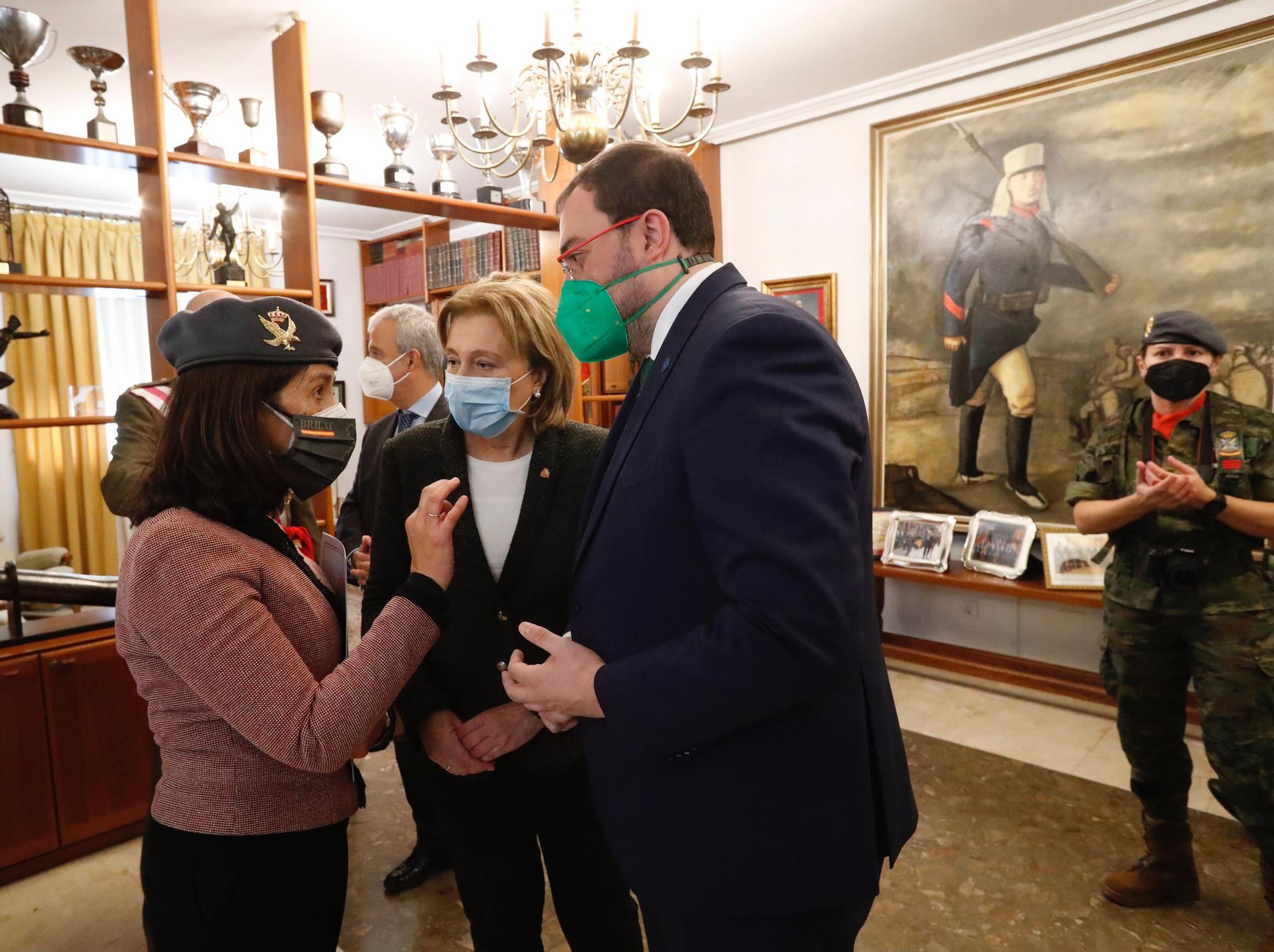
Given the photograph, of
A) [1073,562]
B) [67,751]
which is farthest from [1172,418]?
[67,751]

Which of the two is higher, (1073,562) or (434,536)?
(434,536)

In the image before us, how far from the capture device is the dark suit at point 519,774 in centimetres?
146

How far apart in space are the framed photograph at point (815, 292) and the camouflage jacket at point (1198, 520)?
6.95 feet

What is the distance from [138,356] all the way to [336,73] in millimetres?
3486

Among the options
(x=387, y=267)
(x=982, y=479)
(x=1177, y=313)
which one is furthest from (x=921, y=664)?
(x=387, y=267)

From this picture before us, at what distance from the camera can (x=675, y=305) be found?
3.52 ft

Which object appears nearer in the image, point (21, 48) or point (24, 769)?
point (24, 769)

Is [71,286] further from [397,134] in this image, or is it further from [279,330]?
[279,330]

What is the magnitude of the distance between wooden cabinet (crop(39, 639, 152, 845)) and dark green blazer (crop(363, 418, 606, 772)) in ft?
5.16

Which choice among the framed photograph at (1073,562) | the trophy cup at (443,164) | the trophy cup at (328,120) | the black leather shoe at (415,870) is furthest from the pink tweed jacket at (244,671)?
the framed photograph at (1073,562)

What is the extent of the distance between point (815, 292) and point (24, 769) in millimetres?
3973

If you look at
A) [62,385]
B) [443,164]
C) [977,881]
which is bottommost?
[977,881]

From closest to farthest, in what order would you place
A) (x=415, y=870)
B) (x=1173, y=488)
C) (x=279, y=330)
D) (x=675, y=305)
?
(x=675, y=305) → (x=279, y=330) → (x=1173, y=488) → (x=415, y=870)

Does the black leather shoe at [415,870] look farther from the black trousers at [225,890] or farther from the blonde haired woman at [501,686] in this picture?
the black trousers at [225,890]
